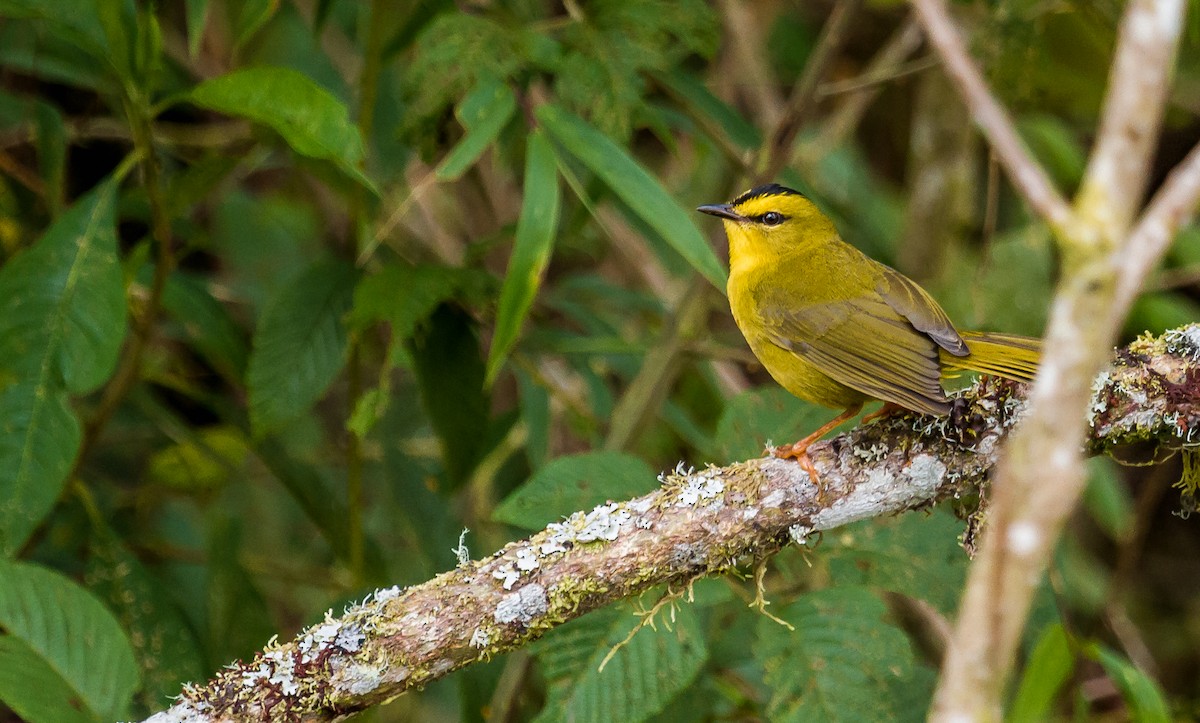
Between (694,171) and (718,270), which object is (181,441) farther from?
(694,171)

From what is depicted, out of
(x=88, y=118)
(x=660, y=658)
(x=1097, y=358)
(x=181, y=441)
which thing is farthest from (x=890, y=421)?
(x=88, y=118)

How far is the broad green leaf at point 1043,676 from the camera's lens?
1789 mm

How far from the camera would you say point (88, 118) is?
3762 millimetres

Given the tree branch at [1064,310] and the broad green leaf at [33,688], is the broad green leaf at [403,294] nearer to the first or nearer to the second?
the broad green leaf at [33,688]

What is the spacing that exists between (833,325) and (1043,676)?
1.24 metres

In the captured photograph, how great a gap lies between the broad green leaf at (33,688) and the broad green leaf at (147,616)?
30.2 inches

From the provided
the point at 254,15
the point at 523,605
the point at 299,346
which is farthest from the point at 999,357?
the point at 254,15

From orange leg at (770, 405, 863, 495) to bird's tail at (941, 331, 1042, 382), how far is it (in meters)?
0.25

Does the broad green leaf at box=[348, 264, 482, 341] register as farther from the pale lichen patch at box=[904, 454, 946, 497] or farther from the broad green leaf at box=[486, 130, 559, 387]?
the pale lichen patch at box=[904, 454, 946, 497]

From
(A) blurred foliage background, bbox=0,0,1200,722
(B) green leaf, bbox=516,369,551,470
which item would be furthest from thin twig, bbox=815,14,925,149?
(B) green leaf, bbox=516,369,551,470

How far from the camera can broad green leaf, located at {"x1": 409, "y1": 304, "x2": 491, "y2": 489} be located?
10.0ft

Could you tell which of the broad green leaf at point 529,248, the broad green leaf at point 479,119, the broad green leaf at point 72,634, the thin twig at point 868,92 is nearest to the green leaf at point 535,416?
the broad green leaf at point 529,248

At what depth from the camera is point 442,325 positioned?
10.1ft

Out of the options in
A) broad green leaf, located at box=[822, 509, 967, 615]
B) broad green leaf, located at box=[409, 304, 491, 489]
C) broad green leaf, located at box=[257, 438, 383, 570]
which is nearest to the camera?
broad green leaf, located at box=[822, 509, 967, 615]
